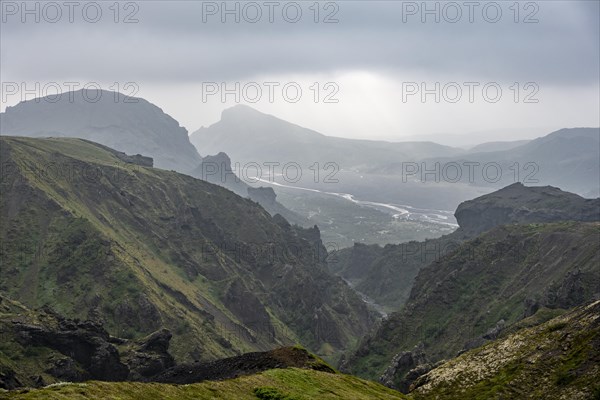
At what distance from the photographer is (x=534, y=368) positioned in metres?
66.1

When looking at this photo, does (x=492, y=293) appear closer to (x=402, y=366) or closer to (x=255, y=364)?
(x=402, y=366)

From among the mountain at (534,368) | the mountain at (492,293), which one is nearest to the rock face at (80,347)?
the mountain at (534,368)

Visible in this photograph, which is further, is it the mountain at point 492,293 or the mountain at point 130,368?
the mountain at point 492,293

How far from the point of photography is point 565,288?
4641 inches

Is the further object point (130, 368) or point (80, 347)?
point (130, 368)

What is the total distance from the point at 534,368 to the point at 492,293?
96127 mm

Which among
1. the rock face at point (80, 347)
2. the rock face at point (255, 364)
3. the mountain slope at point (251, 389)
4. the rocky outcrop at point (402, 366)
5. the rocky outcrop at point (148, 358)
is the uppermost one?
the mountain slope at point (251, 389)

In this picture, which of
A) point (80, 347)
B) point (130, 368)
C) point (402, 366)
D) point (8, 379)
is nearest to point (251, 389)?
point (8, 379)

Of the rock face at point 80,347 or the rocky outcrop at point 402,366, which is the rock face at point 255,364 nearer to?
the rock face at point 80,347

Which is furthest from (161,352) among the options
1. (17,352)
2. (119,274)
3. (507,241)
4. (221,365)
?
(507,241)

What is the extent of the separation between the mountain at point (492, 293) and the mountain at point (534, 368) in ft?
136

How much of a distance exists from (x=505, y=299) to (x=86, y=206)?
140 metres

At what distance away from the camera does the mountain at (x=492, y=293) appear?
4844 inches

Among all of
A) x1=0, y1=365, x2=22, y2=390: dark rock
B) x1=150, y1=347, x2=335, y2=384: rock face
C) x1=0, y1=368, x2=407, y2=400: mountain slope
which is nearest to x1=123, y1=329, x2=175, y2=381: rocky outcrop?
x1=150, y1=347, x2=335, y2=384: rock face
